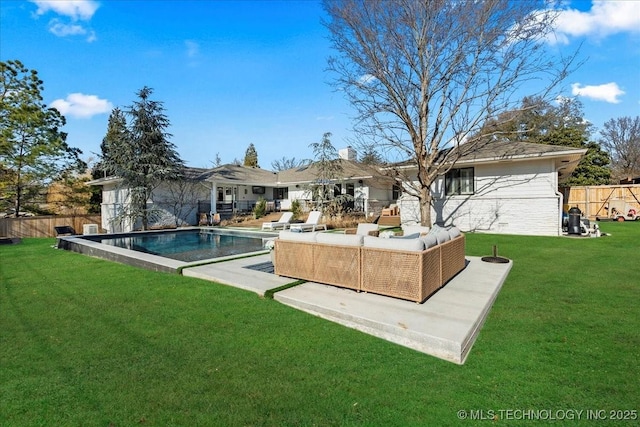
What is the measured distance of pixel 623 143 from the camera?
3897 cm

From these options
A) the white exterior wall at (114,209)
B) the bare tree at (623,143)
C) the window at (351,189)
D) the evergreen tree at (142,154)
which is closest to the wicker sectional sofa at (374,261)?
the evergreen tree at (142,154)

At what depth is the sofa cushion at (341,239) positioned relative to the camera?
541 cm

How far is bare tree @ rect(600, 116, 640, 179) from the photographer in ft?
123

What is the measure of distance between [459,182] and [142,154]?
59.8 ft

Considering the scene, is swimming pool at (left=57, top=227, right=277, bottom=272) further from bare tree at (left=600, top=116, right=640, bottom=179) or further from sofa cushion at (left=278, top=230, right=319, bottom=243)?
bare tree at (left=600, top=116, right=640, bottom=179)

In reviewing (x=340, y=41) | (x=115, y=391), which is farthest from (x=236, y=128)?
(x=115, y=391)

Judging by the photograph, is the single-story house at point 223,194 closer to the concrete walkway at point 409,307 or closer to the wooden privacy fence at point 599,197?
the wooden privacy fence at point 599,197

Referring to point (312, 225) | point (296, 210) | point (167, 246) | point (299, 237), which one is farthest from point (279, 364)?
point (296, 210)

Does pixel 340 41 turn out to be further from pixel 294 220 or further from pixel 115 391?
pixel 115 391

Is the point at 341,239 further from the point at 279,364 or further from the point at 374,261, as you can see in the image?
the point at 279,364

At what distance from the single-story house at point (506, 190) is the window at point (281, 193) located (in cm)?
1389

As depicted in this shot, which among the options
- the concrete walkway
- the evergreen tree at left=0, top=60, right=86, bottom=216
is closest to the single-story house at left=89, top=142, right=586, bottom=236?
the evergreen tree at left=0, top=60, right=86, bottom=216

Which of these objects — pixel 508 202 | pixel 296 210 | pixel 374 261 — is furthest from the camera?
pixel 296 210

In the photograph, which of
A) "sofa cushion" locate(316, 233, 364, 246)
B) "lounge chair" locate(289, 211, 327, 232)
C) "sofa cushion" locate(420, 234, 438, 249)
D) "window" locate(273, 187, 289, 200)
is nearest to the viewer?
"sofa cushion" locate(420, 234, 438, 249)
